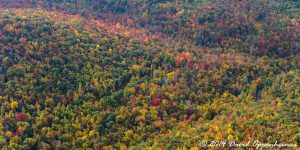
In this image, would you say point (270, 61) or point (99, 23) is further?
point (99, 23)

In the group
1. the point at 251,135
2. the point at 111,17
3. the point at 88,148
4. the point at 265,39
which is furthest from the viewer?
the point at 111,17

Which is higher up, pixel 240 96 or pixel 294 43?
pixel 294 43

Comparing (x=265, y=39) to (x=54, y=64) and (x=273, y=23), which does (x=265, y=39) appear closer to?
(x=273, y=23)

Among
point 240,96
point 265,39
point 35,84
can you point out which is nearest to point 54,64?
point 35,84

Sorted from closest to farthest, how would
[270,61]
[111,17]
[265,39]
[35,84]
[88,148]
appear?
[88,148], [35,84], [270,61], [265,39], [111,17]

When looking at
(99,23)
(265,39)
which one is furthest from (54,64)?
(265,39)

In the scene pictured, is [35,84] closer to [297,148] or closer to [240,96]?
[240,96]

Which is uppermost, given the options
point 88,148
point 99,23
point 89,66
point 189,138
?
point 99,23
